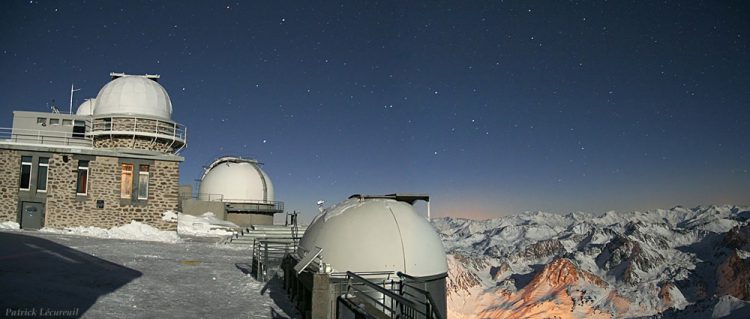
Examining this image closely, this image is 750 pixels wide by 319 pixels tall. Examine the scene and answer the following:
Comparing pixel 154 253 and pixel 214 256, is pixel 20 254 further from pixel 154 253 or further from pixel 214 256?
pixel 214 256

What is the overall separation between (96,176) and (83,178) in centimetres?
82

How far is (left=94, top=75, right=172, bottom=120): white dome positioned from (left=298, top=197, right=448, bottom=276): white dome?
22.7 meters

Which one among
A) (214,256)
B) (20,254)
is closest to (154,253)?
(214,256)

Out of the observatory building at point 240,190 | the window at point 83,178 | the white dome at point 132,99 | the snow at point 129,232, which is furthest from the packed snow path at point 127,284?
the observatory building at point 240,190

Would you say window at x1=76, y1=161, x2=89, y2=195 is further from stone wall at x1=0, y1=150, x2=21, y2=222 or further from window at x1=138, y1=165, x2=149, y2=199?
stone wall at x1=0, y1=150, x2=21, y2=222

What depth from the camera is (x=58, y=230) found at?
78.2ft

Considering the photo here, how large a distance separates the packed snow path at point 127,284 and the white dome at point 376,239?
1834 mm

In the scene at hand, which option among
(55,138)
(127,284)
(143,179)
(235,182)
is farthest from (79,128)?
(127,284)

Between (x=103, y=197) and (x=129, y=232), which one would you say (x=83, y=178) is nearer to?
(x=103, y=197)

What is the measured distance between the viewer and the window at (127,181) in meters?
25.4

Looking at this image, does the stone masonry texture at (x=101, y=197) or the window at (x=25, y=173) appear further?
the stone masonry texture at (x=101, y=197)

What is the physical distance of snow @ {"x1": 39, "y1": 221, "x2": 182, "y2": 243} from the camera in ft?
76.5

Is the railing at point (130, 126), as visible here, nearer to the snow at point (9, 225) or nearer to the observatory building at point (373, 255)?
the snow at point (9, 225)

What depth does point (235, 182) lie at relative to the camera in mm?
37000
